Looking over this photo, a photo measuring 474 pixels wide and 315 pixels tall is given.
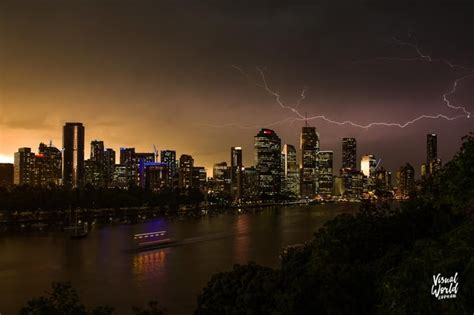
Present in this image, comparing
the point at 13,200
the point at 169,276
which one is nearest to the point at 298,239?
the point at 169,276

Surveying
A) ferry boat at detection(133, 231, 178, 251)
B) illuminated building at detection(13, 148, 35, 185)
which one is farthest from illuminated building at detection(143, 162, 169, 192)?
ferry boat at detection(133, 231, 178, 251)

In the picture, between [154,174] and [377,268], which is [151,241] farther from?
[154,174]

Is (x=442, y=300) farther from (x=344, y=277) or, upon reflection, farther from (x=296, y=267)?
(x=296, y=267)

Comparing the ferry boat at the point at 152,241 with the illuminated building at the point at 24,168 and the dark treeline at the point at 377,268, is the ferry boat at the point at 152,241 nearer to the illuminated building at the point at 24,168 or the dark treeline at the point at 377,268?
the dark treeline at the point at 377,268

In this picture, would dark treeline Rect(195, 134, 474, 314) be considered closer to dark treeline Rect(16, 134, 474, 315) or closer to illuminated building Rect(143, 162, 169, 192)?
dark treeline Rect(16, 134, 474, 315)

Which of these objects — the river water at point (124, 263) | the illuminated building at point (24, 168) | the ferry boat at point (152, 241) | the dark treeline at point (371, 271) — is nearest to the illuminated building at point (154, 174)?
the illuminated building at point (24, 168)

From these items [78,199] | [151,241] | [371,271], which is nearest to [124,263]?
[151,241]
